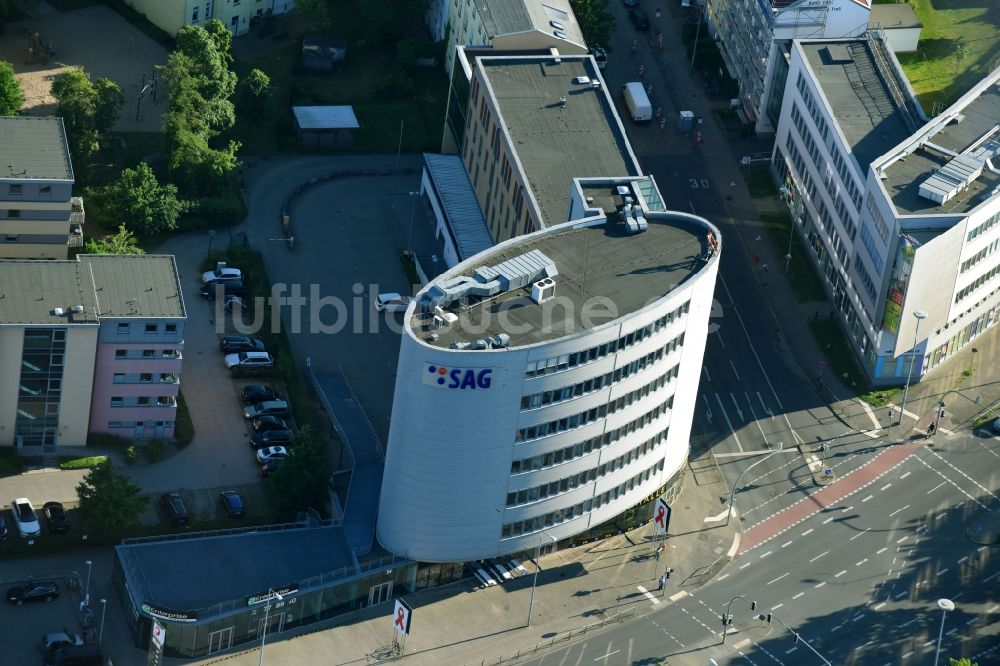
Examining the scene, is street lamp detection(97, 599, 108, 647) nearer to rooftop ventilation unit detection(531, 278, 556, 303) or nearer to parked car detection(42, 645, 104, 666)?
parked car detection(42, 645, 104, 666)

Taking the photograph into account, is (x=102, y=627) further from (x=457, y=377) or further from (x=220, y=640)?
(x=457, y=377)

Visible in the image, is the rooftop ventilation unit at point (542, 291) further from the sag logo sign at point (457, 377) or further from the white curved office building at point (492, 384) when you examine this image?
the sag logo sign at point (457, 377)

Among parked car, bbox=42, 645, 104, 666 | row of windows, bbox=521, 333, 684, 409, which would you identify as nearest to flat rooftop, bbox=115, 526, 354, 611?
parked car, bbox=42, 645, 104, 666

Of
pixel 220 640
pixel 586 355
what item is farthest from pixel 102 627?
pixel 586 355

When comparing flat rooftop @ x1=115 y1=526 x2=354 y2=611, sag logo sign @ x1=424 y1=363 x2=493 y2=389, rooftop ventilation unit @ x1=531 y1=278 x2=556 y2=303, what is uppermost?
rooftop ventilation unit @ x1=531 y1=278 x2=556 y2=303

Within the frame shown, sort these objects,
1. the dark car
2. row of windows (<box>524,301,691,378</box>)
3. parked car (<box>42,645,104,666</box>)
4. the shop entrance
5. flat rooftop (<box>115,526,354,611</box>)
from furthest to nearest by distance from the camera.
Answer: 1. the dark car
2. flat rooftop (<box>115,526,354,611</box>)
3. the shop entrance
4. row of windows (<box>524,301,691,378</box>)
5. parked car (<box>42,645,104,666</box>)

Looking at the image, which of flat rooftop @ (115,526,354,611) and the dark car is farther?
the dark car

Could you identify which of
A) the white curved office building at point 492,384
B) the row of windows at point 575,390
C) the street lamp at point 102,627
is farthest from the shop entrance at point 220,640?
the row of windows at point 575,390
